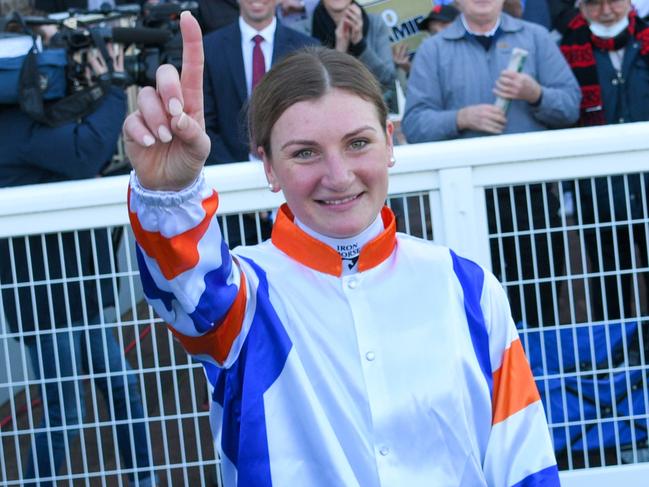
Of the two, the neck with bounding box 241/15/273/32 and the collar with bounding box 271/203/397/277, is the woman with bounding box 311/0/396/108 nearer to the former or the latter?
the neck with bounding box 241/15/273/32

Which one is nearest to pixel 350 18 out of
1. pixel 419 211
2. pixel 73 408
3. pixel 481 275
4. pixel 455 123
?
pixel 455 123

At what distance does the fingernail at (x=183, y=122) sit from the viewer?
182 centimetres

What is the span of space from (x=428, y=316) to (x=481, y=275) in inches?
7.0

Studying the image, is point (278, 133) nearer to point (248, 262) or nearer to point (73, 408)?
point (248, 262)

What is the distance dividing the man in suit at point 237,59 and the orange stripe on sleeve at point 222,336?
9.60 ft

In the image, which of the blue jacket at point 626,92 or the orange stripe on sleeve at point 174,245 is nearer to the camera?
the orange stripe on sleeve at point 174,245

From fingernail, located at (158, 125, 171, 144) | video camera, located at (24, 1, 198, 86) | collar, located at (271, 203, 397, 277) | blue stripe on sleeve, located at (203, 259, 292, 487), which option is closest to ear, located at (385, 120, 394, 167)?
collar, located at (271, 203, 397, 277)

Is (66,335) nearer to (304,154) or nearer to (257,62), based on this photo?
(304,154)

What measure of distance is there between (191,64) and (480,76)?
3.48 m

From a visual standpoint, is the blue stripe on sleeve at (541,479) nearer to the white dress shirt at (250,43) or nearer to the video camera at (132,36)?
the video camera at (132,36)

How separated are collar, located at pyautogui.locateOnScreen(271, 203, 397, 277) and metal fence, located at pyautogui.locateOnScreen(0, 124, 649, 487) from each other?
929 millimetres

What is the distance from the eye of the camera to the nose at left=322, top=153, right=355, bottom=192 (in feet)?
7.27

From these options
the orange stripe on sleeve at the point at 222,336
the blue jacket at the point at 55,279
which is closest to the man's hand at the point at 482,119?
the blue jacket at the point at 55,279

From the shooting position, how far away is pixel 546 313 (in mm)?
3340
